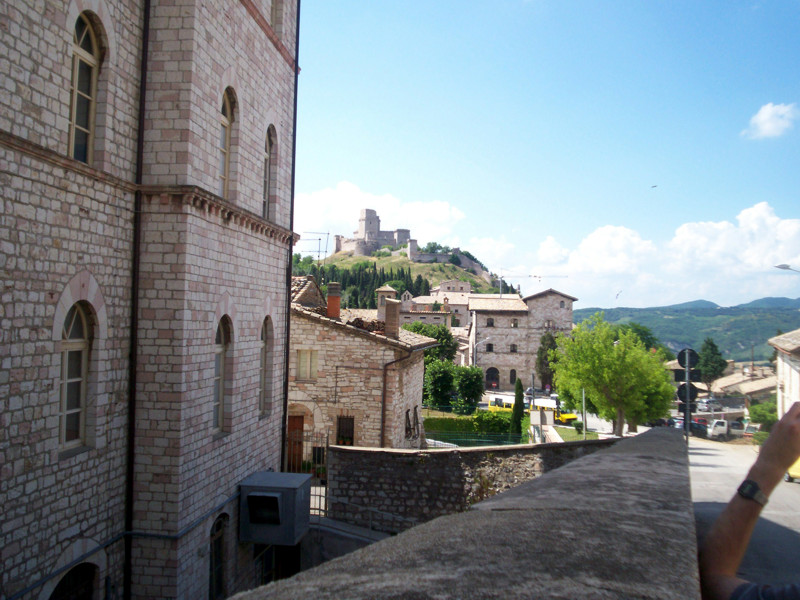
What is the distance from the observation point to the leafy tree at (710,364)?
76.4 meters

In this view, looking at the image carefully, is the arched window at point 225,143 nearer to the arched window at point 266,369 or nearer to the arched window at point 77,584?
the arched window at point 266,369

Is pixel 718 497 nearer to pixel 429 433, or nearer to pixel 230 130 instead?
pixel 230 130

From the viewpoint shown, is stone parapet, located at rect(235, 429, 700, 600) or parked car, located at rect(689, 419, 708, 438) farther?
parked car, located at rect(689, 419, 708, 438)

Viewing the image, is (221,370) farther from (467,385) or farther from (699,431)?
(467,385)

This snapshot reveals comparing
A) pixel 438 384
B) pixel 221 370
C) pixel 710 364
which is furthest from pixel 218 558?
pixel 710 364

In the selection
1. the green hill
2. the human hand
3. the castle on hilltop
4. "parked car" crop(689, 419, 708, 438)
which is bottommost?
"parked car" crop(689, 419, 708, 438)

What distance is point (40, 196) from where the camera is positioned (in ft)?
20.3

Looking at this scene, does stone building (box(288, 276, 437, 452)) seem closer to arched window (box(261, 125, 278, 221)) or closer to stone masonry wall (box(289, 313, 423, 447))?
stone masonry wall (box(289, 313, 423, 447))

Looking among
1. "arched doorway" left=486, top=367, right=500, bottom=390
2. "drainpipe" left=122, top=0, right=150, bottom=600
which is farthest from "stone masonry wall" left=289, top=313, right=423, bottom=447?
"arched doorway" left=486, top=367, right=500, bottom=390

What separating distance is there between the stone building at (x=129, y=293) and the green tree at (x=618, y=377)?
81.0 feet

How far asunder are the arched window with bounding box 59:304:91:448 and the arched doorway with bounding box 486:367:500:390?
6369cm

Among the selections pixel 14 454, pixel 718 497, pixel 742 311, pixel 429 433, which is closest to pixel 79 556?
pixel 14 454

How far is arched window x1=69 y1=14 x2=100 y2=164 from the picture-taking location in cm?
681

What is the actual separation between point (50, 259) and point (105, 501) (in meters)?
3.20
